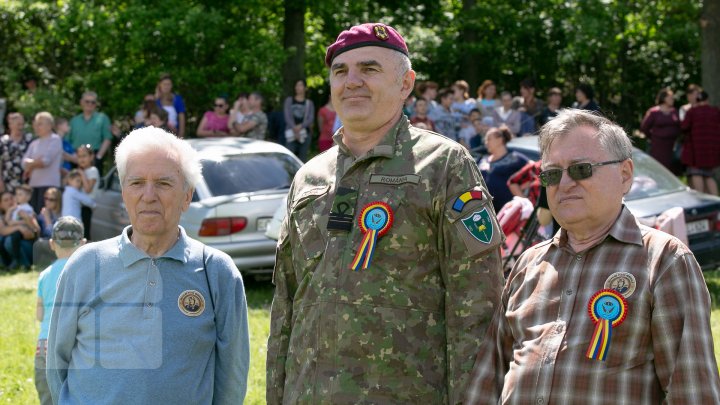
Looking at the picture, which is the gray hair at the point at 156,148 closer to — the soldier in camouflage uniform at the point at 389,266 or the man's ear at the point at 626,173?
the soldier in camouflage uniform at the point at 389,266

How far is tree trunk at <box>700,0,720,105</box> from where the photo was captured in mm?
20062

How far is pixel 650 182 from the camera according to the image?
11.3 m

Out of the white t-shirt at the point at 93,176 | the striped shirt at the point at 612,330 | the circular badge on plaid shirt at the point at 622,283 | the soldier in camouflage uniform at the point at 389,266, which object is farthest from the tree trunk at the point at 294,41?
the circular badge on plaid shirt at the point at 622,283

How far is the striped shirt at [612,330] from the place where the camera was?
10.4ft

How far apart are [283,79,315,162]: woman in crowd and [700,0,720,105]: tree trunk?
24.6 feet

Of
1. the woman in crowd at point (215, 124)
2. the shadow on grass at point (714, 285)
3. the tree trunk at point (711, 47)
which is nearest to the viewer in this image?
the shadow on grass at point (714, 285)

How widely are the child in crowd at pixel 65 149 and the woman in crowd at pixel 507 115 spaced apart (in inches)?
259

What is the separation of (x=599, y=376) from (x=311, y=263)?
1.14m

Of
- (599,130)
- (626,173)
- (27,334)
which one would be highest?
(599,130)

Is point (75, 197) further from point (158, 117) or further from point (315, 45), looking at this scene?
point (315, 45)

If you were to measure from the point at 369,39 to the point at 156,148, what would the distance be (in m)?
0.87

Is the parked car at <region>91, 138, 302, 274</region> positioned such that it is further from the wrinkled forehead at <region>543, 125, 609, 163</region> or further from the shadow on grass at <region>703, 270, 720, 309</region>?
the wrinkled forehead at <region>543, 125, 609, 163</region>

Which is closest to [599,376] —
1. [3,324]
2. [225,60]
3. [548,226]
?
[548,226]

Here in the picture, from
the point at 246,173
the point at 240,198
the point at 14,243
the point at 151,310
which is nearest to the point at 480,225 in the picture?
the point at 151,310
